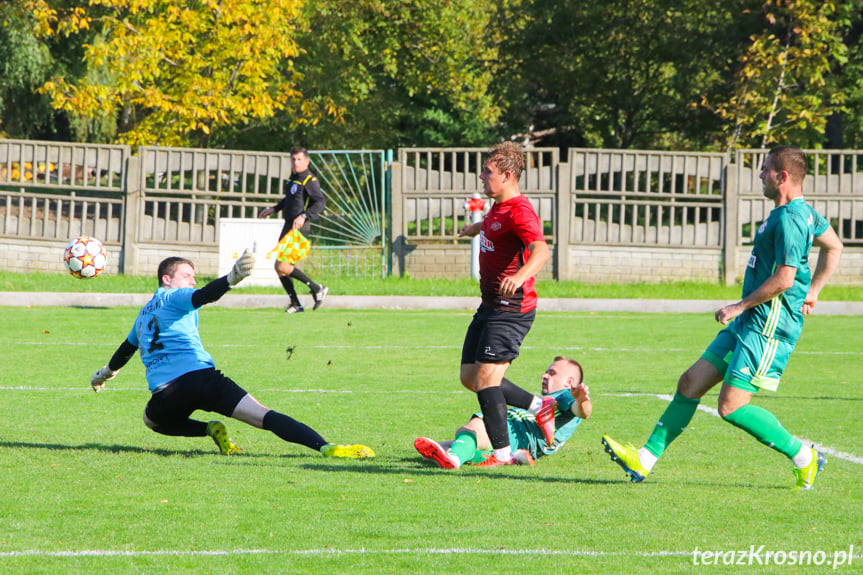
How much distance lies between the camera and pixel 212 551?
4.34m

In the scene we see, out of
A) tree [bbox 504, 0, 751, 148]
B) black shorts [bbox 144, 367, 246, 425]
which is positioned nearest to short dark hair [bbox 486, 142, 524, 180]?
black shorts [bbox 144, 367, 246, 425]

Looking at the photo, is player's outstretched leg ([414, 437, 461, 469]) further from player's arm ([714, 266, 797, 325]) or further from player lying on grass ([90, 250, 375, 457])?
player's arm ([714, 266, 797, 325])

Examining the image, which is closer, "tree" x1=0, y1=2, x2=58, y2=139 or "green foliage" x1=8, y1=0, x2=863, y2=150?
"green foliage" x1=8, y1=0, x2=863, y2=150

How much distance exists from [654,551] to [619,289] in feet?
50.4

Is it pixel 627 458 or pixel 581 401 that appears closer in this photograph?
pixel 627 458

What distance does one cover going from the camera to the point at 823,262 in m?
5.98

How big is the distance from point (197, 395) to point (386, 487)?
141 centimetres

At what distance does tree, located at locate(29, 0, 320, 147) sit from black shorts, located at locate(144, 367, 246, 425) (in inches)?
749

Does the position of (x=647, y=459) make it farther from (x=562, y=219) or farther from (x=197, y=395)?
(x=562, y=219)

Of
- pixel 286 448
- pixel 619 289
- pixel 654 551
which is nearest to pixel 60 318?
pixel 286 448

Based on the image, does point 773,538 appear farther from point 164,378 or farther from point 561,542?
point 164,378

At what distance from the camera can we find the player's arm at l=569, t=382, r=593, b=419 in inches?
233

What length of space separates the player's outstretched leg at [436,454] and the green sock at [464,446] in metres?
0.07

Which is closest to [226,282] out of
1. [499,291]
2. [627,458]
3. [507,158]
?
[499,291]
